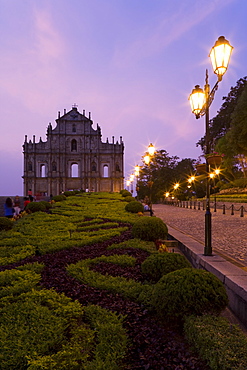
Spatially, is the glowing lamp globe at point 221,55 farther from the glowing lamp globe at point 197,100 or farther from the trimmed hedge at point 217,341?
the trimmed hedge at point 217,341

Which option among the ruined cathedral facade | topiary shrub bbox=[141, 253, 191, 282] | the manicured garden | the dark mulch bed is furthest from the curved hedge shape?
the ruined cathedral facade

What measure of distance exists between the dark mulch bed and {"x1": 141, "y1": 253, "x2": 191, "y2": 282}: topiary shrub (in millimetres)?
317

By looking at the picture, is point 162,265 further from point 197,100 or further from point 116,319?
point 197,100

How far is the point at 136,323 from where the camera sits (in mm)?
3738

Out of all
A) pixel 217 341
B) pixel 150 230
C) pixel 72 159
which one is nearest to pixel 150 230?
pixel 150 230

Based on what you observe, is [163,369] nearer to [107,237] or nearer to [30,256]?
[30,256]

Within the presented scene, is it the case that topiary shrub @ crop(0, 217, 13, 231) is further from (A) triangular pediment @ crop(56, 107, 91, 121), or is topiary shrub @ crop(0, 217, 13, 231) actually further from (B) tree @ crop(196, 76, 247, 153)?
(A) triangular pediment @ crop(56, 107, 91, 121)

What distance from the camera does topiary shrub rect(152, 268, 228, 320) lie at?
362 centimetres

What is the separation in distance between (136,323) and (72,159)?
230 ft

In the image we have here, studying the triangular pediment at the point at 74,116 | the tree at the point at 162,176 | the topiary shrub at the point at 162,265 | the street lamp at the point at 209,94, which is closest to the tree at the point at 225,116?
the tree at the point at 162,176

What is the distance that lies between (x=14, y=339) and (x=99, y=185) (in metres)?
67.7

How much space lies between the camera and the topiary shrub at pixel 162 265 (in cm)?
500

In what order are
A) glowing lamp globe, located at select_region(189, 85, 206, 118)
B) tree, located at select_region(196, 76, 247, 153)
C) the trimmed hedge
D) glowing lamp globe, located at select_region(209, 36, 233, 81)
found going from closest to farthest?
1. the trimmed hedge
2. glowing lamp globe, located at select_region(209, 36, 233, 81)
3. glowing lamp globe, located at select_region(189, 85, 206, 118)
4. tree, located at select_region(196, 76, 247, 153)

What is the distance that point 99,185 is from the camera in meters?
70.6
